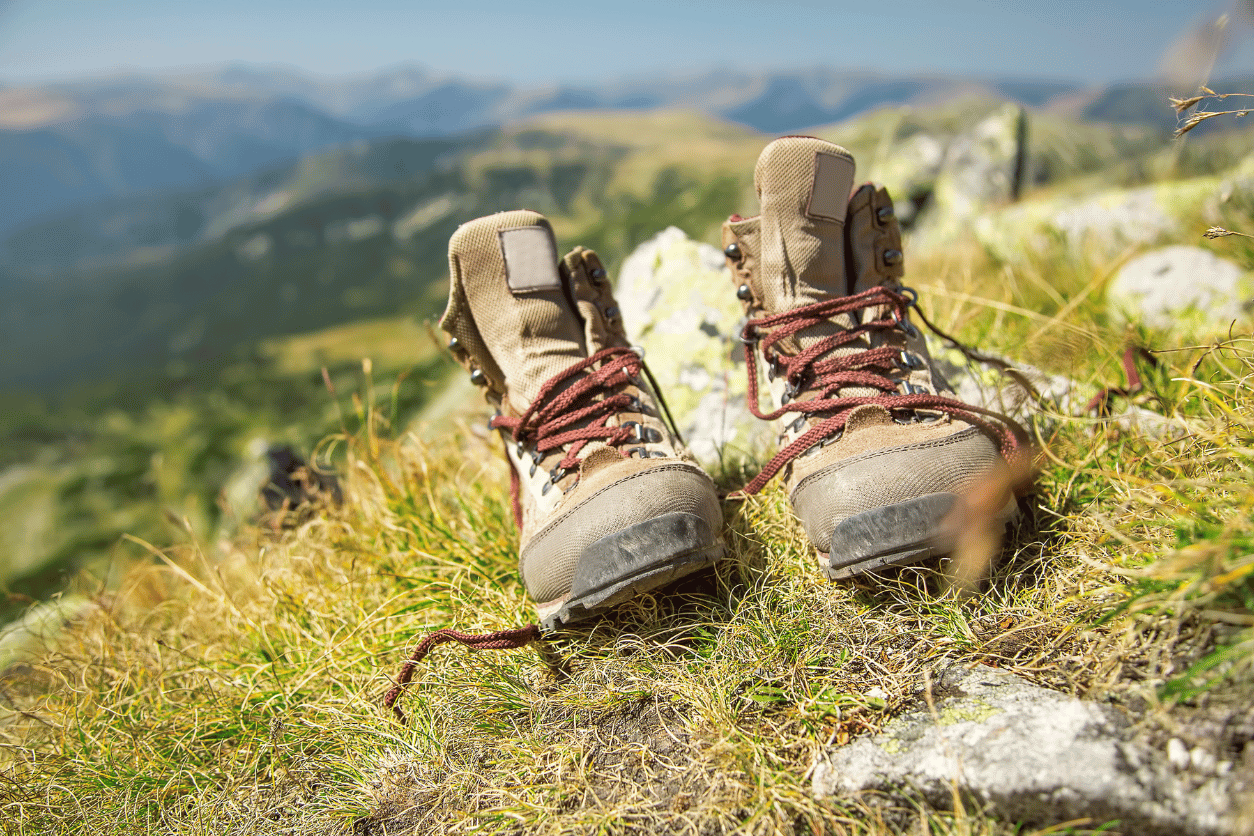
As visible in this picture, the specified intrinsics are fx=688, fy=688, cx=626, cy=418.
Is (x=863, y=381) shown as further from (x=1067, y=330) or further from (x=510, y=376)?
(x=1067, y=330)

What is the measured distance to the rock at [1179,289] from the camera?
3.70 metres

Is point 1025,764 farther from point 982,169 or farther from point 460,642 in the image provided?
point 982,169

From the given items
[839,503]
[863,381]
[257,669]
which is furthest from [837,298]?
[257,669]

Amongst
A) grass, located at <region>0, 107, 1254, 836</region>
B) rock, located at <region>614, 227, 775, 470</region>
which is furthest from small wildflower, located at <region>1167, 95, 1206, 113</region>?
rock, located at <region>614, 227, 775, 470</region>

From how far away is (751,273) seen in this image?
2734 millimetres

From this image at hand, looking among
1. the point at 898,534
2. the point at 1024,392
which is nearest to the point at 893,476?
the point at 898,534

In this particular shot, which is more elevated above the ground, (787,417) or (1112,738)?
(787,417)

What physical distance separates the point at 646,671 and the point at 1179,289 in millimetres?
3889

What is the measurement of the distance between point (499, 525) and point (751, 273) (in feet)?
4.95

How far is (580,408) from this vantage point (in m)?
2.63

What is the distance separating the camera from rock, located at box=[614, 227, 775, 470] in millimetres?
3291

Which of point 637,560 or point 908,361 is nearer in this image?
point 637,560

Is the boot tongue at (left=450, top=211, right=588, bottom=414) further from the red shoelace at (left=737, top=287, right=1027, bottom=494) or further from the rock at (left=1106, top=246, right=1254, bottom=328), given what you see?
the rock at (left=1106, top=246, right=1254, bottom=328)

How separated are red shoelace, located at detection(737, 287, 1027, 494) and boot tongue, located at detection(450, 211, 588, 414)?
2.51 feet
